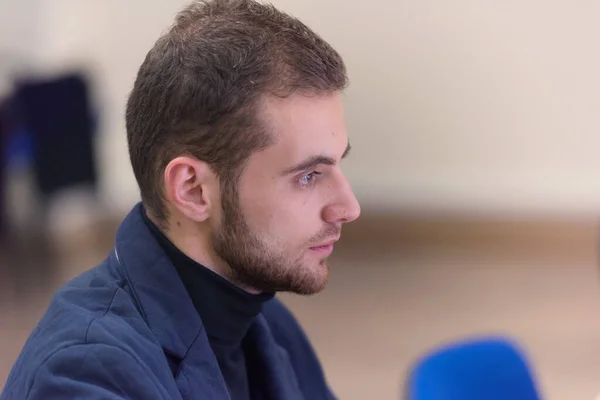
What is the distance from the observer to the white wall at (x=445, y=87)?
4031 mm

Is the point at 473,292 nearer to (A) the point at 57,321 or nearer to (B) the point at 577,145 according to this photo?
(B) the point at 577,145

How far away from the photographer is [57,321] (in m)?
0.97

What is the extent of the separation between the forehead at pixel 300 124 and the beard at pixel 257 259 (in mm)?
108

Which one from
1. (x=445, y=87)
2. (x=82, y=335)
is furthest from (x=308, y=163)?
(x=445, y=87)

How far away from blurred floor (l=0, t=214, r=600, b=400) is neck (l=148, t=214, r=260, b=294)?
1.82 metres

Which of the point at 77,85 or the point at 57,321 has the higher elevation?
the point at 77,85

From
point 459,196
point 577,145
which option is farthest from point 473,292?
point 577,145

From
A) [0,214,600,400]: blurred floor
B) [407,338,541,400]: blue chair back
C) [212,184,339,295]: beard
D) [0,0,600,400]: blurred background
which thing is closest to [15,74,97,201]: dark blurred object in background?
[0,0,600,400]: blurred background

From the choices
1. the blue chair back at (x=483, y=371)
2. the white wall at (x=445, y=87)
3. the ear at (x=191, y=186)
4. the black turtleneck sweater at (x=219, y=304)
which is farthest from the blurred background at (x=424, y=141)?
the ear at (x=191, y=186)

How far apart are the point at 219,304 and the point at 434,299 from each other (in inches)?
99.7

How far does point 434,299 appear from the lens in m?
3.52

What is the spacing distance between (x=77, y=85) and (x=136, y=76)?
2.50m

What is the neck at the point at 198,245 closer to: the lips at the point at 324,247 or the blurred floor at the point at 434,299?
the lips at the point at 324,247

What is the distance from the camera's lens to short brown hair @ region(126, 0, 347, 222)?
1.04m
